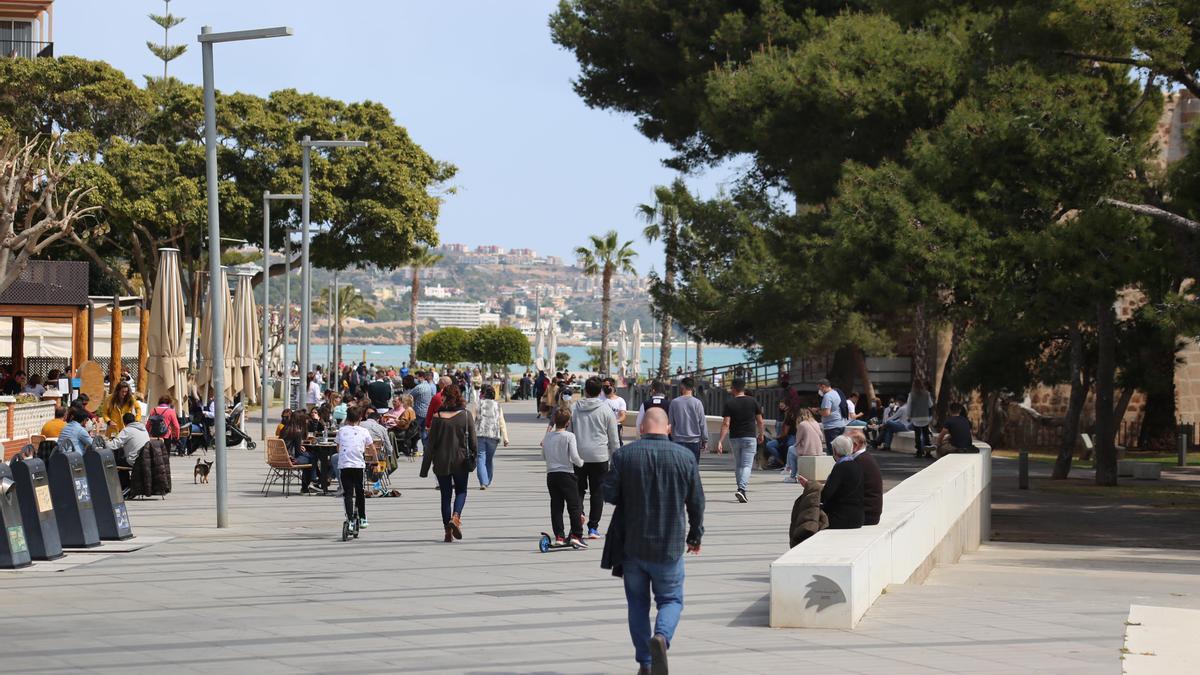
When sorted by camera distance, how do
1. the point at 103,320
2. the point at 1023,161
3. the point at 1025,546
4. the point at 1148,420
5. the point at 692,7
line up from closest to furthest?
1. the point at 1025,546
2. the point at 1023,161
3. the point at 692,7
4. the point at 1148,420
5. the point at 103,320

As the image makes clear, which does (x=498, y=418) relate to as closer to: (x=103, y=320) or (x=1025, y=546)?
(x=1025, y=546)

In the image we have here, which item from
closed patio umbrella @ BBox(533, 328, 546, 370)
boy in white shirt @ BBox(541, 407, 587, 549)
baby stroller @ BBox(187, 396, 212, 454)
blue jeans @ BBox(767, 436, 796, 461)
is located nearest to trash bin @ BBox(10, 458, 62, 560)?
boy in white shirt @ BBox(541, 407, 587, 549)

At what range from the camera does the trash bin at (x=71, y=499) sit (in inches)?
594

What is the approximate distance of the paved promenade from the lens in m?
9.13

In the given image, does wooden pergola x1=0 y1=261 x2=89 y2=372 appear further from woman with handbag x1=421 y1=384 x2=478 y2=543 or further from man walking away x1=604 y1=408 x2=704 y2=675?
man walking away x1=604 y1=408 x2=704 y2=675

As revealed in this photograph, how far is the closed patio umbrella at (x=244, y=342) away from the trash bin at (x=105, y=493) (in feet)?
54.1

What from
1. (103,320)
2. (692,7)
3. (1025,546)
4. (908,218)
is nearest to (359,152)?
(103,320)

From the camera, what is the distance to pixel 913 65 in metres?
29.8

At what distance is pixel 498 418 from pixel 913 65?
12111 mm

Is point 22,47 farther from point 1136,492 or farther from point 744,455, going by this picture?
point 1136,492

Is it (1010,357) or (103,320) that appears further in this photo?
(103,320)

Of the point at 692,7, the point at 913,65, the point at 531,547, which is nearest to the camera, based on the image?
the point at 531,547

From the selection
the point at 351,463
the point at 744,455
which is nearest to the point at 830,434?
the point at 744,455

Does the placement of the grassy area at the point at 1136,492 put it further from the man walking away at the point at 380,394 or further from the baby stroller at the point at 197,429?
the baby stroller at the point at 197,429
